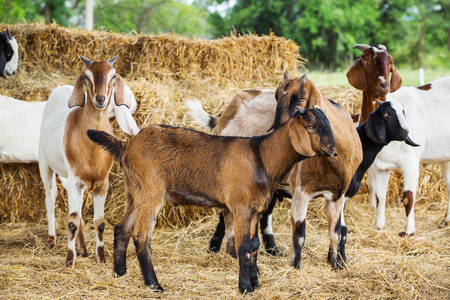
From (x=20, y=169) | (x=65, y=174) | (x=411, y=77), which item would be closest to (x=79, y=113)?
(x=65, y=174)

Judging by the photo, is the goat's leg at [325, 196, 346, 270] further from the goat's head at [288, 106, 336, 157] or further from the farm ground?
the goat's head at [288, 106, 336, 157]

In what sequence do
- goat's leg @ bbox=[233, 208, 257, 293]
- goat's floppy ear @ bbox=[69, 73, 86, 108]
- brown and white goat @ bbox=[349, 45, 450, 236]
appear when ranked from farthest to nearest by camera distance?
brown and white goat @ bbox=[349, 45, 450, 236] → goat's floppy ear @ bbox=[69, 73, 86, 108] → goat's leg @ bbox=[233, 208, 257, 293]

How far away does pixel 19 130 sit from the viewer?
6.48 meters

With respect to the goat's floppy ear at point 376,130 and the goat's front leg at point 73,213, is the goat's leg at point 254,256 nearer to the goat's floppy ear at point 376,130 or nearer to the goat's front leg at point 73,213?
the goat's floppy ear at point 376,130

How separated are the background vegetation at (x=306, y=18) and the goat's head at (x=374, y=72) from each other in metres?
16.2

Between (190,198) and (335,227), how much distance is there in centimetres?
146

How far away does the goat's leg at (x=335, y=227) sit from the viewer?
454cm

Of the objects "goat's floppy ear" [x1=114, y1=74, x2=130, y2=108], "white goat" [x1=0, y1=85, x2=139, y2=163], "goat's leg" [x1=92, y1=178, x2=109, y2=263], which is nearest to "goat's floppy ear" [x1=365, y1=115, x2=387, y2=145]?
"goat's floppy ear" [x1=114, y1=74, x2=130, y2=108]

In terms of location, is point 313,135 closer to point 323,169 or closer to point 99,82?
point 323,169

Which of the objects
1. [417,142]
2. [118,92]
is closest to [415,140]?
[417,142]

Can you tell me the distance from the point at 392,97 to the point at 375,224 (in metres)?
1.61

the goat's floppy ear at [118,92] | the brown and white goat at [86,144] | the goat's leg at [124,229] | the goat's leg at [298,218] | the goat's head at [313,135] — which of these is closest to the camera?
the goat's head at [313,135]

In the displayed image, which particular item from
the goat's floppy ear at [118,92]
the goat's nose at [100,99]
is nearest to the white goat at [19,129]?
the goat's floppy ear at [118,92]

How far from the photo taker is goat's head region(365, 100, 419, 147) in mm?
4605
